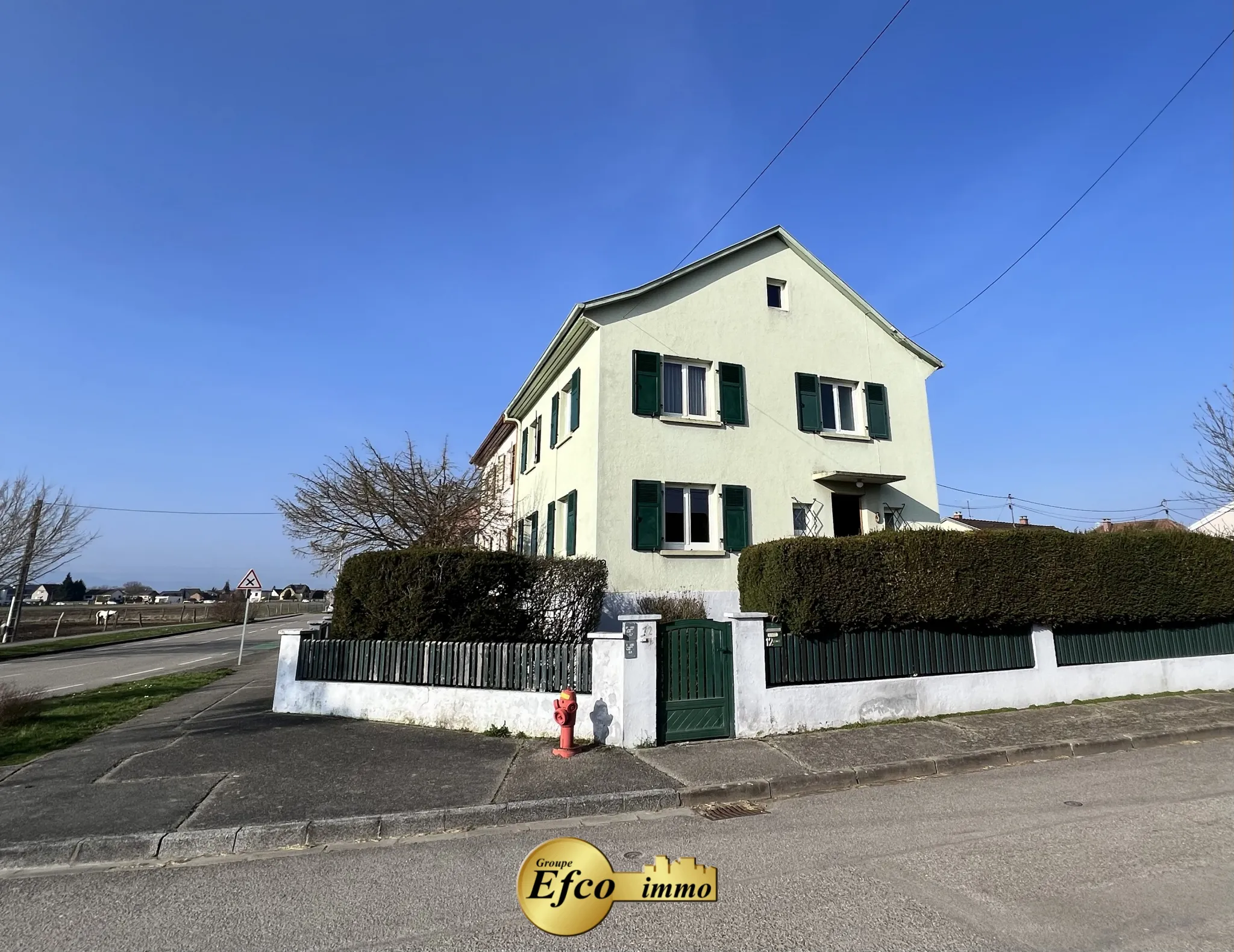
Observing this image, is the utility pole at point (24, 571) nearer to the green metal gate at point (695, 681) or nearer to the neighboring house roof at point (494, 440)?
the neighboring house roof at point (494, 440)

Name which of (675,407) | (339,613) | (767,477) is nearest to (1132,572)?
(767,477)

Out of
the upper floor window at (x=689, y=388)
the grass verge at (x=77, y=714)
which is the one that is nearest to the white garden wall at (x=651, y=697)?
the grass verge at (x=77, y=714)

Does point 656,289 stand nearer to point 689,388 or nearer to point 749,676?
point 689,388

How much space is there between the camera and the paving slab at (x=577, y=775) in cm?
632

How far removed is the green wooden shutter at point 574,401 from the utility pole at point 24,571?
27301mm

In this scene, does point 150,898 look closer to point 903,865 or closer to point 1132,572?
point 903,865

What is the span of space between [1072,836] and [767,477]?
1060cm

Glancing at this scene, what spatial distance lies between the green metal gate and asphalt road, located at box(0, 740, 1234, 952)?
2083 mm

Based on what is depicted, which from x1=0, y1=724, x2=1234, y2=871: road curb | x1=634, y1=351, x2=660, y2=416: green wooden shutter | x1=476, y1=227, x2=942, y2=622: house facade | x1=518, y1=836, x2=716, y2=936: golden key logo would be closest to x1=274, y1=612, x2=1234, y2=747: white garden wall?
x1=0, y1=724, x2=1234, y2=871: road curb

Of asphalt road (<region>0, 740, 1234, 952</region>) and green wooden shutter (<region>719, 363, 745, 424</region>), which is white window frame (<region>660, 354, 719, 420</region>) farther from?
asphalt road (<region>0, 740, 1234, 952</region>)

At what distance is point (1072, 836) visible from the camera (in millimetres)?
5109

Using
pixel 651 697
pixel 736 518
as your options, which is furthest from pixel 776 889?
pixel 736 518

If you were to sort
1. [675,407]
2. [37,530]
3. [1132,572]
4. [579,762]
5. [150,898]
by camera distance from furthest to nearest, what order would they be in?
[37,530] < [675,407] < [1132,572] < [579,762] < [150,898]

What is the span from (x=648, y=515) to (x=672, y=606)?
82.4 inches
